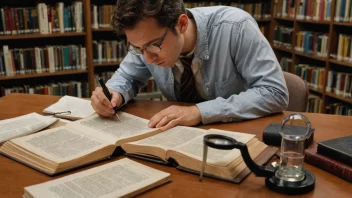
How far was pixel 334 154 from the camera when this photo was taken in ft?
3.19

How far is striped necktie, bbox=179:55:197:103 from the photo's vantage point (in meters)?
1.60

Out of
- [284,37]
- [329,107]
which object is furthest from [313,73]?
[284,37]

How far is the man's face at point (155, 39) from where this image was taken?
4.14ft

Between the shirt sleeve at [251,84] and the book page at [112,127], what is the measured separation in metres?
0.22

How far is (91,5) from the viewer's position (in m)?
3.46

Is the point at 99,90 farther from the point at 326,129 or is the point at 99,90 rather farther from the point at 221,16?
the point at 326,129

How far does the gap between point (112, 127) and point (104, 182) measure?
0.37 metres

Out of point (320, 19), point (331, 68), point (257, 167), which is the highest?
point (320, 19)

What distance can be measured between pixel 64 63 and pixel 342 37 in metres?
2.41

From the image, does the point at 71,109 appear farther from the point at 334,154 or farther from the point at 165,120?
the point at 334,154

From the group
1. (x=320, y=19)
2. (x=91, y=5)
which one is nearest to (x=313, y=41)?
(x=320, y=19)

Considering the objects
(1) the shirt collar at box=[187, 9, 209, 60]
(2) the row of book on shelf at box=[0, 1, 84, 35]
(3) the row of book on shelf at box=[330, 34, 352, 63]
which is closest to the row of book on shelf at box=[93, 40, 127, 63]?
(2) the row of book on shelf at box=[0, 1, 84, 35]

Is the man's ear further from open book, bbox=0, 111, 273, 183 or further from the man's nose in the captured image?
open book, bbox=0, 111, 273, 183

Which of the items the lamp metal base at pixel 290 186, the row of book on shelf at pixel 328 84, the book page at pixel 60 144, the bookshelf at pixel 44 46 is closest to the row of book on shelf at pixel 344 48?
the row of book on shelf at pixel 328 84
